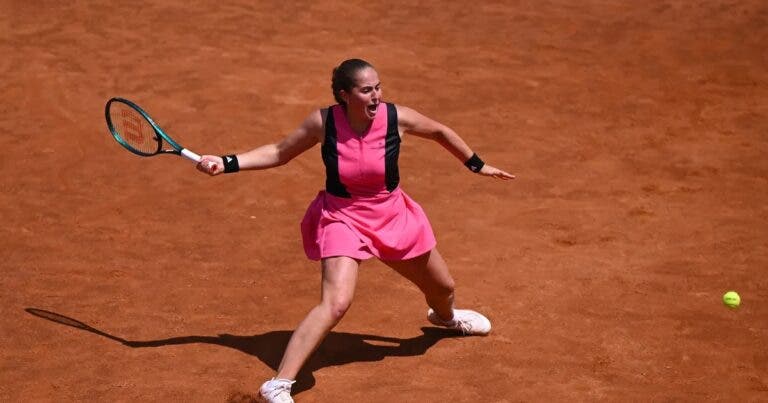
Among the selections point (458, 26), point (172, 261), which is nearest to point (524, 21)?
point (458, 26)

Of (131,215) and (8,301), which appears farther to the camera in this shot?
(131,215)

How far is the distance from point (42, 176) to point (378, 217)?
4506 mm

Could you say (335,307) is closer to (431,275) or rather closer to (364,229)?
(364,229)

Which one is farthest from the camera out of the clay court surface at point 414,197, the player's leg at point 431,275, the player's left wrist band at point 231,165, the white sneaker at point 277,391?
the clay court surface at point 414,197

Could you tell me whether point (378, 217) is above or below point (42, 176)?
above

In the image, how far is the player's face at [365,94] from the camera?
22.1 feet

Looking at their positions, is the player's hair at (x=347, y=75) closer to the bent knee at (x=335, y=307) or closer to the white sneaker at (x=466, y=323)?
the bent knee at (x=335, y=307)

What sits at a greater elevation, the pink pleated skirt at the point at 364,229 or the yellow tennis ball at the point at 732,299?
the pink pleated skirt at the point at 364,229

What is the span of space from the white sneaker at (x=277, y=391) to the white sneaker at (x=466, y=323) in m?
1.38

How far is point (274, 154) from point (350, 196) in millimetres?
521

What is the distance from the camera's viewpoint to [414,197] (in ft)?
33.2

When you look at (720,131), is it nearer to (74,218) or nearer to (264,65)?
(264,65)

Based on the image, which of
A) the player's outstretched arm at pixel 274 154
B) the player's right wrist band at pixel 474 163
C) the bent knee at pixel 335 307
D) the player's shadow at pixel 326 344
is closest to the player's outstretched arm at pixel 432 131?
the player's right wrist band at pixel 474 163

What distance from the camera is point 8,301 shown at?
8258 millimetres
